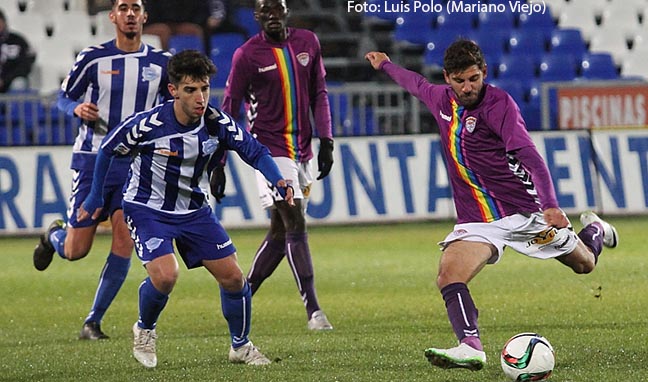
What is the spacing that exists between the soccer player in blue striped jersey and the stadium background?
19.9 ft

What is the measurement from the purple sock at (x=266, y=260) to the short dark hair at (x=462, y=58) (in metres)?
2.56

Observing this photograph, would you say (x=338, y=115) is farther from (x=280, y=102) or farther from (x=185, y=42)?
(x=280, y=102)

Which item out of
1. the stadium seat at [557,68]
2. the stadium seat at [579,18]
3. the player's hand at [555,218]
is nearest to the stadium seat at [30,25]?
the stadium seat at [557,68]

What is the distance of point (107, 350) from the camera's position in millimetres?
6770

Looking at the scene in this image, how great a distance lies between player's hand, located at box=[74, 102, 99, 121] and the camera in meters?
7.00

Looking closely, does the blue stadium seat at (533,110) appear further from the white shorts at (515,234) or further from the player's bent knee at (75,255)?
the white shorts at (515,234)

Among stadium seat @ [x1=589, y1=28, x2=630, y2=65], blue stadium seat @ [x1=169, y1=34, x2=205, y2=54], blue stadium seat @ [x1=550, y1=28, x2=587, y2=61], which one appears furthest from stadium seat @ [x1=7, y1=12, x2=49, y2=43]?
stadium seat @ [x1=589, y1=28, x2=630, y2=65]

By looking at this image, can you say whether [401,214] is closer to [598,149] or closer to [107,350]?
[598,149]

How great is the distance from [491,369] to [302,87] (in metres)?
2.80

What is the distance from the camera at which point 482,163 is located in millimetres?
5965

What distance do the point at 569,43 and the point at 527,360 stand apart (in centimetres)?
1341

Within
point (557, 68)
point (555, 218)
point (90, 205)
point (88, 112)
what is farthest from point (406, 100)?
point (555, 218)

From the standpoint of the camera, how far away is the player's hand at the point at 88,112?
23.0ft

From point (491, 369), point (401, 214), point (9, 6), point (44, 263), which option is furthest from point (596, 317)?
point (9, 6)
